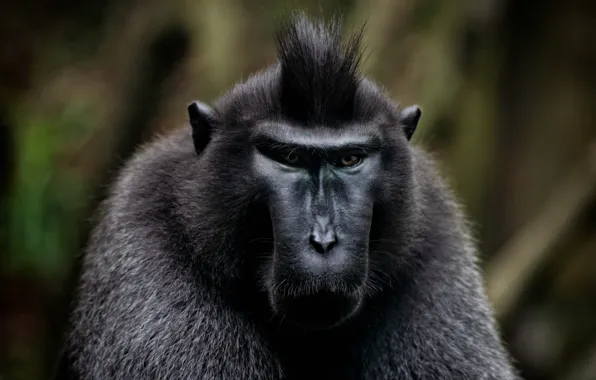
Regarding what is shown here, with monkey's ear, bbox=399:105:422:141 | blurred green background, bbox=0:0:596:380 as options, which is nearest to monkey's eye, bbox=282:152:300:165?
monkey's ear, bbox=399:105:422:141

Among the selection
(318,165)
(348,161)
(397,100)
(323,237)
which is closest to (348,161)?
(348,161)

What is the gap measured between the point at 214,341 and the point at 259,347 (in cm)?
26

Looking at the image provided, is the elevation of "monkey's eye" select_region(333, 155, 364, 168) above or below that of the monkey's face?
above

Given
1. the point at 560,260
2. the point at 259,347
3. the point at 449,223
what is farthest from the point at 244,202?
the point at 560,260

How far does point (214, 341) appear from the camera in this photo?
528 centimetres

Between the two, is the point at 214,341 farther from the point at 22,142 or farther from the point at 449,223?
the point at 22,142

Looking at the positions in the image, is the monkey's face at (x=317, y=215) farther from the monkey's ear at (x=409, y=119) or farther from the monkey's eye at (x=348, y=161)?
the monkey's ear at (x=409, y=119)

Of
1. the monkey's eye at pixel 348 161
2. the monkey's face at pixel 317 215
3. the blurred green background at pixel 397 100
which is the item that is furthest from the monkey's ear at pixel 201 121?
the blurred green background at pixel 397 100

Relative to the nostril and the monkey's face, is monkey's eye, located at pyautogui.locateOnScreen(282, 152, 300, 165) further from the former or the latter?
the nostril

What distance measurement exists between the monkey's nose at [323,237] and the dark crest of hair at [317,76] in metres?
0.73

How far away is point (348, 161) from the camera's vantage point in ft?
16.6

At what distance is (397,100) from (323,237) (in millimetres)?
3903

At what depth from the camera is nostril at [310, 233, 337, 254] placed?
4621 millimetres

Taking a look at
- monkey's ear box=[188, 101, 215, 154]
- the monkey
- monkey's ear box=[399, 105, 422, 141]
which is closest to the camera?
the monkey
